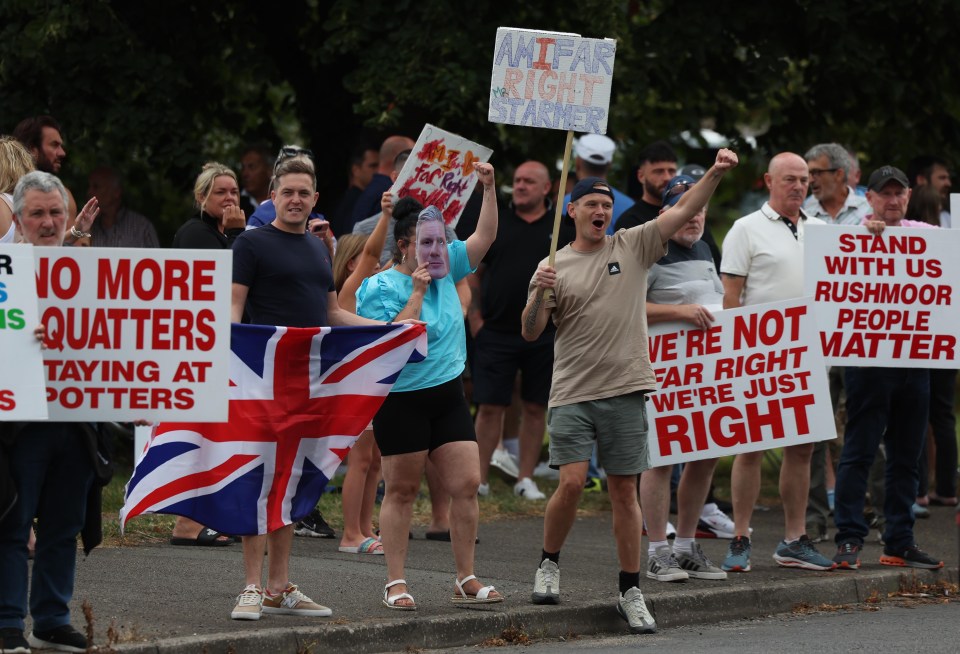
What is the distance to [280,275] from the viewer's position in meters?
7.74

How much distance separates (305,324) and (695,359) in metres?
2.50

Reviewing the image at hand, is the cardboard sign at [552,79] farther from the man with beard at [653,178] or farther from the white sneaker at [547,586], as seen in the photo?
the white sneaker at [547,586]

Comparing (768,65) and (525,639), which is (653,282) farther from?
(768,65)

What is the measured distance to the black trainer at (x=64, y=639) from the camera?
6637 mm

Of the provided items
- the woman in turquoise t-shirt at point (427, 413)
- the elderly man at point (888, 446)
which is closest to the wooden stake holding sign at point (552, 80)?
the woman in turquoise t-shirt at point (427, 413)

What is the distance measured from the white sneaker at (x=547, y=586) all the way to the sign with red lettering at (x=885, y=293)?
7.82 feet

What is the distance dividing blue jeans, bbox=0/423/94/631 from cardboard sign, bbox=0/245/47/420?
0.26 metres

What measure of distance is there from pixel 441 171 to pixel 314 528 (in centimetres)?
232

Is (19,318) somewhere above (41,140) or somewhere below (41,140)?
below

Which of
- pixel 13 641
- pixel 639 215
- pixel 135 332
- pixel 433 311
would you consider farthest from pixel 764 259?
pixel 13 641

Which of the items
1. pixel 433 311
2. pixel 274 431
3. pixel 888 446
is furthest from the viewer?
pixel 888 446

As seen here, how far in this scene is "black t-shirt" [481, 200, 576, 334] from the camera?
1212 centimetres

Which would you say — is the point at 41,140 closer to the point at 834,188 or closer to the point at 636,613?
the point at 636,613

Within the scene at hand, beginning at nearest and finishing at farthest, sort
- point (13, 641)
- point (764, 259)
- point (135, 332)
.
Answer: point (13, 641)
point (135, 332)
point (764, 259)
